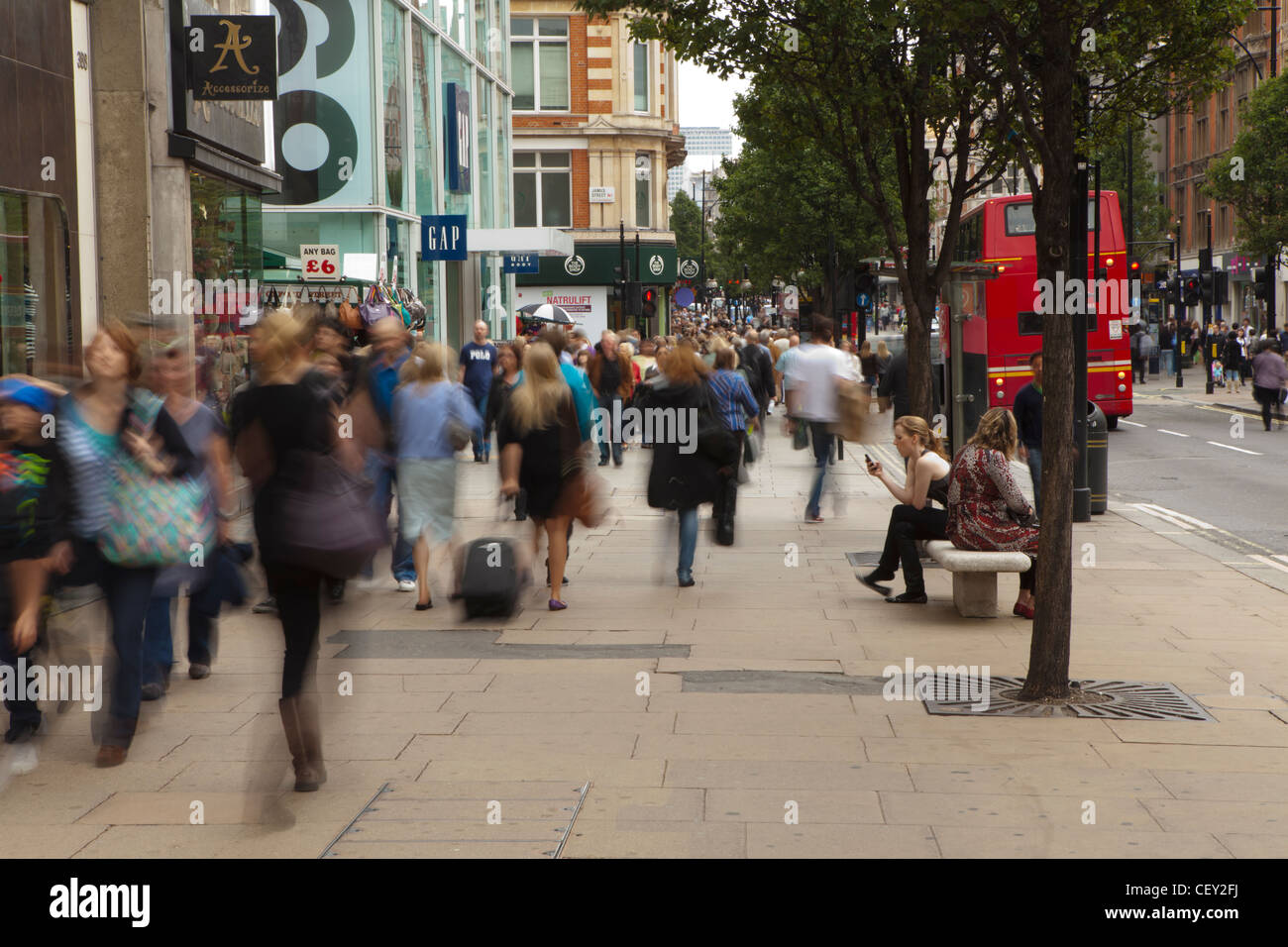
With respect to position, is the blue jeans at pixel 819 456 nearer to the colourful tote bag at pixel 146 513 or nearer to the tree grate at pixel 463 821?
the colourful tote bag at pixel 146 513

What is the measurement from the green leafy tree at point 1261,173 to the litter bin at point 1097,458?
31.9m

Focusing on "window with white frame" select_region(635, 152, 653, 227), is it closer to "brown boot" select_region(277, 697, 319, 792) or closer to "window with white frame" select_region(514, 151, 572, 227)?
"window with white frame" select_region(514, 151, 572, 227)

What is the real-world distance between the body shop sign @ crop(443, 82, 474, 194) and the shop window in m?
18.2

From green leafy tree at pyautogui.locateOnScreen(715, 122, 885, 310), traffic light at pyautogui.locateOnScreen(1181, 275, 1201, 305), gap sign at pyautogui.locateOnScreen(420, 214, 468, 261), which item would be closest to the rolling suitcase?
gap sign at pyautogui.locateOnScreen(420, 214, 468, 261)

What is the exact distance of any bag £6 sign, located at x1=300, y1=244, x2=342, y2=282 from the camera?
75.1 feet

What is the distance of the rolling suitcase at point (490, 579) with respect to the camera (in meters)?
9.11

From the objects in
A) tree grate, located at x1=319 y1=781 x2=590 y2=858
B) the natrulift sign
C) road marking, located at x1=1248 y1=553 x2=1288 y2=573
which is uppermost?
the natrulift sign

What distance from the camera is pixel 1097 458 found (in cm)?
1503

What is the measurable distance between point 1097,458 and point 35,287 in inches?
387

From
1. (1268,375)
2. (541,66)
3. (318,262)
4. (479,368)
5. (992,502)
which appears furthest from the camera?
(541,66)

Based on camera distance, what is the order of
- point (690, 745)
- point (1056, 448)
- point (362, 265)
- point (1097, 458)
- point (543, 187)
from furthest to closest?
point (543, 187)
point (362, 265)
point (1097, 458)
point (1056, 448)
point (690, 745)

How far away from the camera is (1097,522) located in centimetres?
1488

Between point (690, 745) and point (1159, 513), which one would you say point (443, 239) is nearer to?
point (1159, 513)

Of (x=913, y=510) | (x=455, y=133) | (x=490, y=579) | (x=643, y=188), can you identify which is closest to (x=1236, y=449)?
(x=913, y=510)
